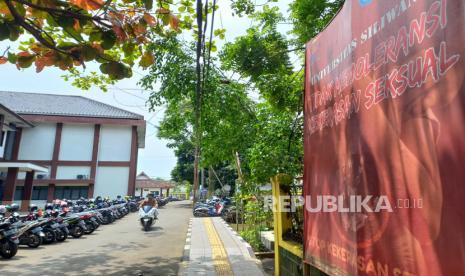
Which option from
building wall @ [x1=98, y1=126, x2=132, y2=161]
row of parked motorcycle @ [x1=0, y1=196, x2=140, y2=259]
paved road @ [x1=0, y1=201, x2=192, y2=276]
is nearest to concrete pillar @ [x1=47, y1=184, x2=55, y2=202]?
building wall @ [x1=98, y1=126, x2=132, y2=161]

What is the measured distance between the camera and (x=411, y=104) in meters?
1.63

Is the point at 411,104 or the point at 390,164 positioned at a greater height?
the point at 411,104

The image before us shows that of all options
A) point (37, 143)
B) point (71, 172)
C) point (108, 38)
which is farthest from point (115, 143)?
point (108, 38)

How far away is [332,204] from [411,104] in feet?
3.33

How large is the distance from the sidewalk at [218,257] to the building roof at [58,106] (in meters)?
19.4

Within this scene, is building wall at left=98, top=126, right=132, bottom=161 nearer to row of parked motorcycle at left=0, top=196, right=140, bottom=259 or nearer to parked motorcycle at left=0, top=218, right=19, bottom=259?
row of parked motorcycle at left=0, top=196, right=140, bottom=259

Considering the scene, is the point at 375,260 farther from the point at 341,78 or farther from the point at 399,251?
the point at 341,78

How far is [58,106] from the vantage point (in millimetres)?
27688

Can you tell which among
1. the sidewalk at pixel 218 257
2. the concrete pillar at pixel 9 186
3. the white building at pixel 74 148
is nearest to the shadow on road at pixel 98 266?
the sidewalk at pixel 218 257

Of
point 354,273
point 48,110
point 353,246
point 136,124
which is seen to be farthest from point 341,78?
point 48,110

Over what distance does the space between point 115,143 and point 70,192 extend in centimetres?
482

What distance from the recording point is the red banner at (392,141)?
1377 mm

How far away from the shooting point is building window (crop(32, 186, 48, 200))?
2431 centimetres

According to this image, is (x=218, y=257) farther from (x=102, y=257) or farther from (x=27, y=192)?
(x=27, y=192)
